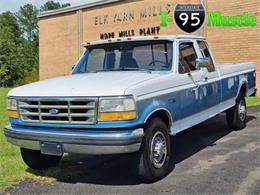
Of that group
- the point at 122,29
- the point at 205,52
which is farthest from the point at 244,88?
the point at 122,29

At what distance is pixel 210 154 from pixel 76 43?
73.8 ft

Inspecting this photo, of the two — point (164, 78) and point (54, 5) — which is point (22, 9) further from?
point (164, 78)

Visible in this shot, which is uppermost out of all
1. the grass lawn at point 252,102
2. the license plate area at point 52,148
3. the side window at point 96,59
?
the side window at point 96,59

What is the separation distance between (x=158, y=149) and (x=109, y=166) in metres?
1.12

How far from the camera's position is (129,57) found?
6680mm

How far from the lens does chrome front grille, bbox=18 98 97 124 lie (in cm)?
513

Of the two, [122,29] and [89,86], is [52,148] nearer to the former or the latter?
[89,86]

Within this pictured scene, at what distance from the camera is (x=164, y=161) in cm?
580

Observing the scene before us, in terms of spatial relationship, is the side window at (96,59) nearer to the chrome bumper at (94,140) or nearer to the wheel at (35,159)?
the wheel at (35,159)

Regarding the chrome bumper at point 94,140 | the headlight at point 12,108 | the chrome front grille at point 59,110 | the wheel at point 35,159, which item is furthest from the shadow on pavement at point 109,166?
the headlight at point 12,108

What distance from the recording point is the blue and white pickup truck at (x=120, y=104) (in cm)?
508

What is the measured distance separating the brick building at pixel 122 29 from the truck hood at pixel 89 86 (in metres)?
12.7

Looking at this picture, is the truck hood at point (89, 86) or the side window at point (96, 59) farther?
the side window at point (96, 59)

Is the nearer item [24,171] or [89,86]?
[89,86]
